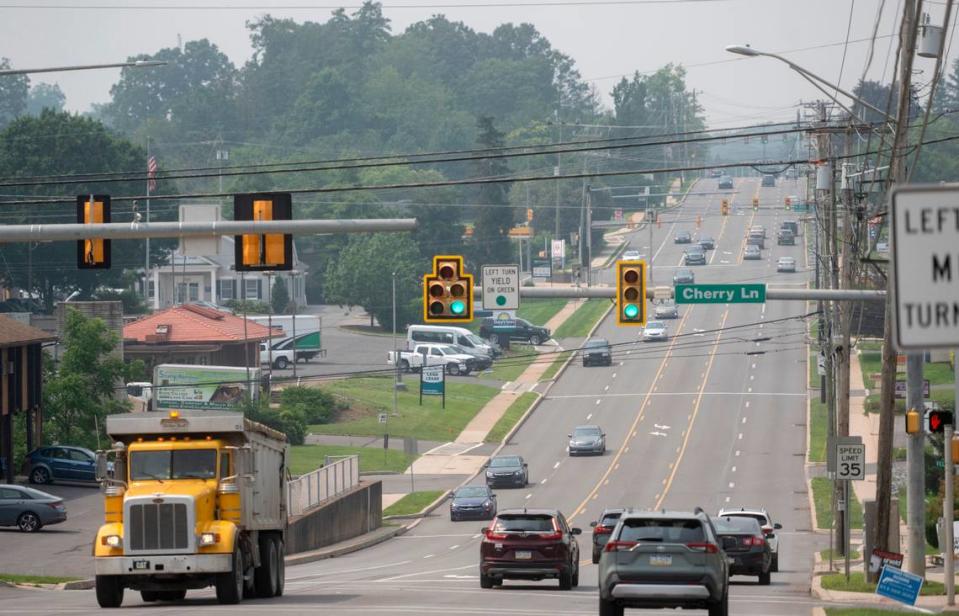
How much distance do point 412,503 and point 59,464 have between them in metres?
14.5

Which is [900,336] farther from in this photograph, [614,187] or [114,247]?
[614,187]

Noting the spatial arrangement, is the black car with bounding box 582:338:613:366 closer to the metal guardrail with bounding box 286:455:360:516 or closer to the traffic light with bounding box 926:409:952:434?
the metal guardrail with bounding box 286:455:360:516

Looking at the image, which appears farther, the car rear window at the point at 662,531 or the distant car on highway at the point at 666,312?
the distant car on highway at the point at 666,312

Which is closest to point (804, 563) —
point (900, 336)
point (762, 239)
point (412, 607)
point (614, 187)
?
point (412, 607)

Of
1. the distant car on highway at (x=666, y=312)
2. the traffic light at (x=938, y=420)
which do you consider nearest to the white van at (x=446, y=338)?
the distant car on highway at (x=666, y=312)

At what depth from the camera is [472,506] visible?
60.0 m

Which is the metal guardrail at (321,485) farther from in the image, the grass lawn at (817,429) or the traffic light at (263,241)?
the traffic light at (263,241)

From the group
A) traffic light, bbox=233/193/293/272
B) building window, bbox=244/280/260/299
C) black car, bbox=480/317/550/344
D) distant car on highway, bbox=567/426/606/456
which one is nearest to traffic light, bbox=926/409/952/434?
traffic light, bbox=233/193/293/272

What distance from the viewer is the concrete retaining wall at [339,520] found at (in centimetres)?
4912

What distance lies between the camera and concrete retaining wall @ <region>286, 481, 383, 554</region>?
1934 inches

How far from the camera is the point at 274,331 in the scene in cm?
10194

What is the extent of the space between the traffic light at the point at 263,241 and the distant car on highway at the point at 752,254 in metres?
119

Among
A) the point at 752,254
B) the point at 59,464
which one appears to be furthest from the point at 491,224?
the point at 59,464

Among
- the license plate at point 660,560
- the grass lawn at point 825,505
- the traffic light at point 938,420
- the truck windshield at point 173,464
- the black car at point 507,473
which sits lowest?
the grass lawn at point 825,505
